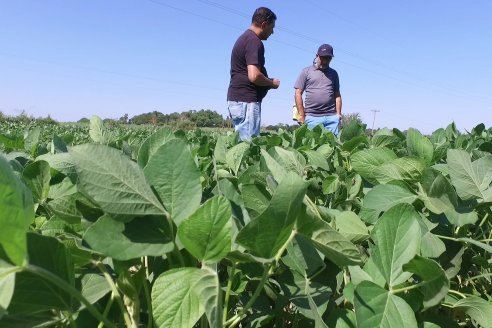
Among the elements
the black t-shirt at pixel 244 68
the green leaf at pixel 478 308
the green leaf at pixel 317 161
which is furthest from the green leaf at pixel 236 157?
the black t-shirt at pixel 244 68

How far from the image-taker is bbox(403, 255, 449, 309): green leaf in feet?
2.07

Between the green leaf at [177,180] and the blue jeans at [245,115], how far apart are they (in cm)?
453

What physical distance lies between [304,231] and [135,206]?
22cm

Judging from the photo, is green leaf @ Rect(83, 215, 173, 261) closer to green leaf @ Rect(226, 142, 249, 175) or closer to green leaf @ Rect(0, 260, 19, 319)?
green leaf @ Rect(0, 260, 19, 319)

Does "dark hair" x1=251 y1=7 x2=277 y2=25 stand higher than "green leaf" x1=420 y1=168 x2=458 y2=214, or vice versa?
"dark hair" x1=251 y1=7 x2=277 y2=25

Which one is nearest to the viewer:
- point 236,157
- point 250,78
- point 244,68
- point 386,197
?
point 386,197

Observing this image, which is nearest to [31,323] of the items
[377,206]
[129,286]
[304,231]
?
[129,286]

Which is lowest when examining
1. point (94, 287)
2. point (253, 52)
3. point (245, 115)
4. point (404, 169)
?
point (245, 115)

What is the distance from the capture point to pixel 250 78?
16.5 ft

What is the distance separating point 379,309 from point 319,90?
5.83 metres

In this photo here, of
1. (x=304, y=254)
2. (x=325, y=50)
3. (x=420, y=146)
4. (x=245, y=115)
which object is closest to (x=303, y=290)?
(x=304, y=254)

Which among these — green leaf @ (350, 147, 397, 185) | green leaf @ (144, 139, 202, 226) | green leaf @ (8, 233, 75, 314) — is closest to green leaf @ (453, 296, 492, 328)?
green leaf @ (350, 147, 397, 185)

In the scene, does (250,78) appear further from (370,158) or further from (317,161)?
(370,158)

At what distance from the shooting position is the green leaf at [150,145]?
81 cm
